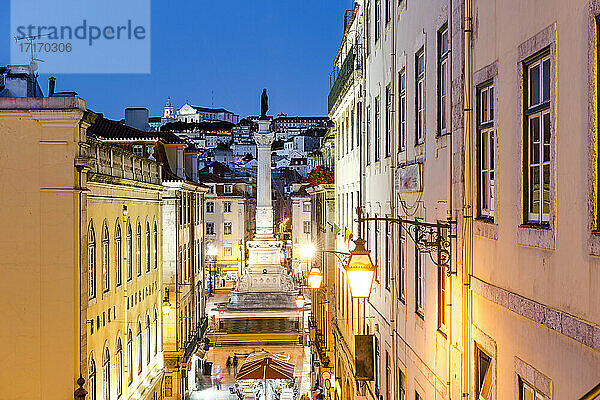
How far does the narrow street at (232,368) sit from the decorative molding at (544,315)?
3055 centimetres

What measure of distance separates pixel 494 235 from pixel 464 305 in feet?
4.65

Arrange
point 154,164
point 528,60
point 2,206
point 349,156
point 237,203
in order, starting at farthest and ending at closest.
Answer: point 237,203
point 154,164
point 349,156
point 2,206
point 528,60

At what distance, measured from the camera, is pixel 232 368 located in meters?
42.4

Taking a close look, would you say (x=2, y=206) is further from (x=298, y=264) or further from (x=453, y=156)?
(x=298, y=264)

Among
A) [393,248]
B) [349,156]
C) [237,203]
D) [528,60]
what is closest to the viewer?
[528,60]

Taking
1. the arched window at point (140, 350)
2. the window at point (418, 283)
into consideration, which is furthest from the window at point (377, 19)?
the arched window at point (140, 350)

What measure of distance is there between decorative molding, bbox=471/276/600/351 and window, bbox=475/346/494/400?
2.35 feet

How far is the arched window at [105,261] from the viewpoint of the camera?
20.0m

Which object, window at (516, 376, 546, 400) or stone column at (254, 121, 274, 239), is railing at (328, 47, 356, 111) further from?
stone column at (254, 121, 274, 239)

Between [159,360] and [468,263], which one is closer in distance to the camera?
[468,263]

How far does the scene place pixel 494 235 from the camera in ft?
24.3

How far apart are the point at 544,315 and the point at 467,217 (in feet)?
8.60

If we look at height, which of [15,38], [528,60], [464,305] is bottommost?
[464,305]

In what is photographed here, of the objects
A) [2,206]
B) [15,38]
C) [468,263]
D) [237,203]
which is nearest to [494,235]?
[468,263]
